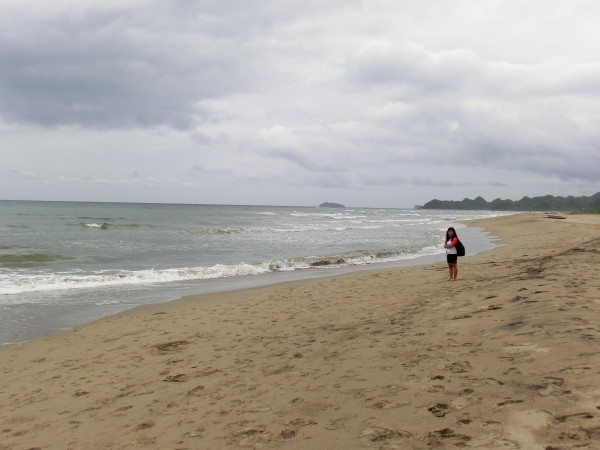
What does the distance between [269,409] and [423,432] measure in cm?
157

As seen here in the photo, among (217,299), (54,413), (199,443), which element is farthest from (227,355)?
(217,299)

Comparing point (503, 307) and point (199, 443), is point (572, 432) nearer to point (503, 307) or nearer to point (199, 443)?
point (199, 443)

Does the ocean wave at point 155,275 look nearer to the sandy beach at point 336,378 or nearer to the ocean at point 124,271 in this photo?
the ocean at point 124,271

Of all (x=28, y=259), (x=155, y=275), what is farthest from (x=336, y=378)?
(x=28, y=259)

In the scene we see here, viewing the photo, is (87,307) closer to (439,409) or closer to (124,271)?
(124,271)

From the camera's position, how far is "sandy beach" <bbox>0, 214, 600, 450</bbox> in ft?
11.4

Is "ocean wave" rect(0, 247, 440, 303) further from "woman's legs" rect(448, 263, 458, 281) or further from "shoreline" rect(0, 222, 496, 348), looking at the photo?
"woman's legs" rect(448, 263, 458, 281)

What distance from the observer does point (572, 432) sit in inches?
120

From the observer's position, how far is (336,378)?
4.84 metres

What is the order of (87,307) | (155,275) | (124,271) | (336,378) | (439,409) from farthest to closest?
1. (124,271)
2. (155,275)
3. (87,307)
4. (336,378)
5. (439,409)

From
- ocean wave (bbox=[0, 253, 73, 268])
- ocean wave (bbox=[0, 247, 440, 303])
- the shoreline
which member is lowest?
the shoreline

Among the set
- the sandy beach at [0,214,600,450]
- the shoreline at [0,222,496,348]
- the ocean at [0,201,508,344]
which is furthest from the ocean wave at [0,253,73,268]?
the sandy beach at [0,214,600,450]

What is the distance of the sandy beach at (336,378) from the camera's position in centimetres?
349

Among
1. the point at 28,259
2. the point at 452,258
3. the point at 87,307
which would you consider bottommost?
the point at 87,307
